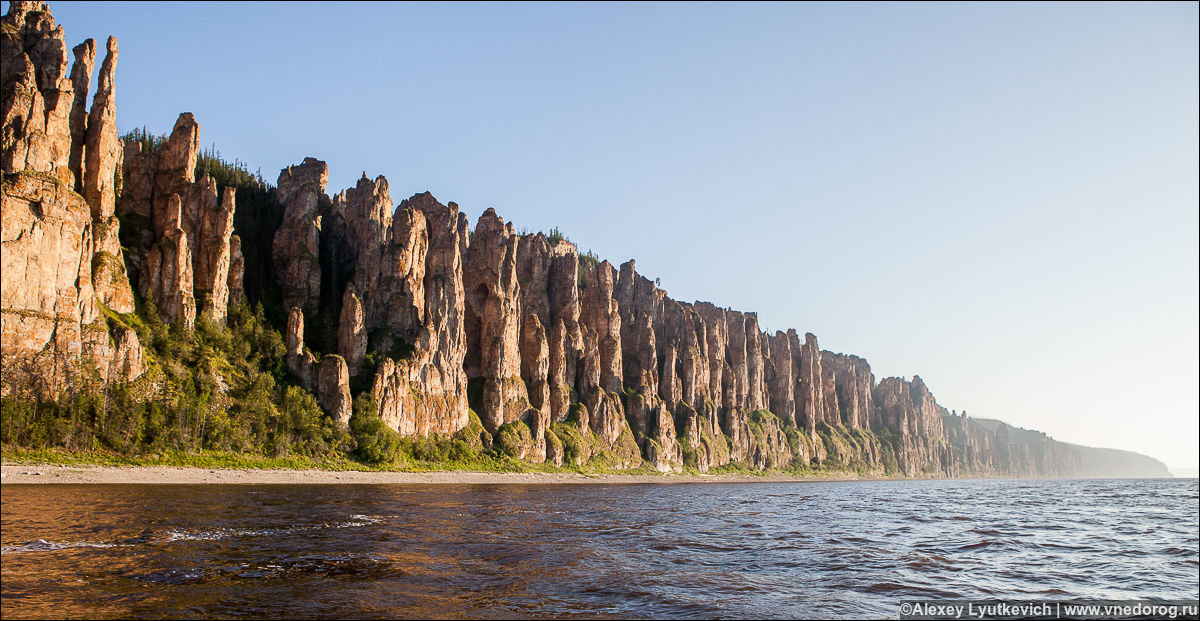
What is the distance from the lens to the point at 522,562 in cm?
2972

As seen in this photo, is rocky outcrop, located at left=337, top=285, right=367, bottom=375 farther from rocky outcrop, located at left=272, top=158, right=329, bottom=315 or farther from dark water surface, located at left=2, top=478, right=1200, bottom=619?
dark water surface, located at left=2, top=478, right=1200, bottom=619

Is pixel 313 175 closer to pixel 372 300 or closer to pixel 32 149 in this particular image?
pixel 372 300

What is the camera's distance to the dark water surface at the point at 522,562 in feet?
69.7

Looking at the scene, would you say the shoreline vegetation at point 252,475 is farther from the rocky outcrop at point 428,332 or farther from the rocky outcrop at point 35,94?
the rocky outcrop at point 35,94

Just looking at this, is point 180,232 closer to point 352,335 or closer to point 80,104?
point 80,104

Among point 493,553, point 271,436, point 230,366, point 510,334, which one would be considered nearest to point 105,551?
point 493,553

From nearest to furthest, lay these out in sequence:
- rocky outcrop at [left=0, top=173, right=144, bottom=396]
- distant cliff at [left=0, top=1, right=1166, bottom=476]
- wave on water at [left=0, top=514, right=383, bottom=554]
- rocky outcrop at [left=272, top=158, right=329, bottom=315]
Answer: wave on water at [left=0, top=514, right=383, bottom=554] → rocky outcrop at [left=0, top=173, right=144, bottom=396] → distant cliff at [left=0, top=1, right=1166, bottom=476] → rocky outcrop at [left=272, top=158, right=329, bottom=315]

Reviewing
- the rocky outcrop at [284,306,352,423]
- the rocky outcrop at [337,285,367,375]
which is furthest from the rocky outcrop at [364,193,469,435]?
the rocky outcrop at [284,306,352,423]

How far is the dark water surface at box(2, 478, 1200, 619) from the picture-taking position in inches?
836

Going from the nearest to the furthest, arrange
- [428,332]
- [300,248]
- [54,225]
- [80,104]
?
[54,225] < [80,104] < [428,332] < [300,248]

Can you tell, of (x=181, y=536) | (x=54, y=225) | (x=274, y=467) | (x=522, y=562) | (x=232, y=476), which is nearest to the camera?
(x=522, y=562)

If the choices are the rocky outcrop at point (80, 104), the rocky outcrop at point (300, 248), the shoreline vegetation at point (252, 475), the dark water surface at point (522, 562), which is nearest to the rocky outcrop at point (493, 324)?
the shoreline vegetation at point (252, 475)

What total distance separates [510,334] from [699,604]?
15157 cm

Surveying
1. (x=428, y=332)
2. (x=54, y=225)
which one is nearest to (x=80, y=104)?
(x=54, y=225)
